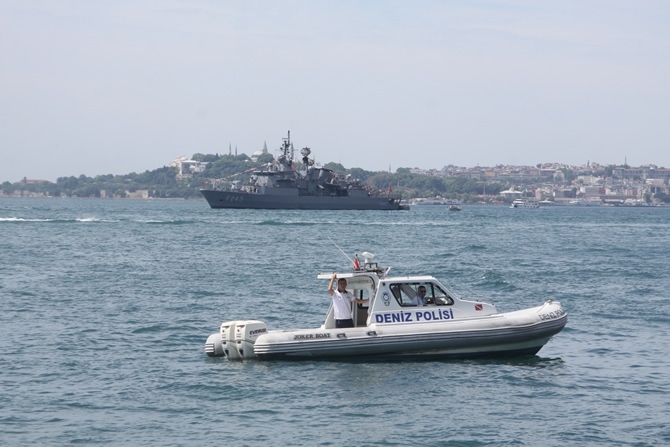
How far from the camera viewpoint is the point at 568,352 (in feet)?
75.9

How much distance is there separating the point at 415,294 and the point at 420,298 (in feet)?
0.47

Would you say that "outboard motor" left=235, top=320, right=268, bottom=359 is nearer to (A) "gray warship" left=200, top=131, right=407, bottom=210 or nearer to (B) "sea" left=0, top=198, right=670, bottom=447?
(B) "sea" left=0, top=198, right=670, bottom=447

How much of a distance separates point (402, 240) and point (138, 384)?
5418 cm

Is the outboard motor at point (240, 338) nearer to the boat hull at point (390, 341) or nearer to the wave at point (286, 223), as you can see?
the boat hull at point (390, 341)

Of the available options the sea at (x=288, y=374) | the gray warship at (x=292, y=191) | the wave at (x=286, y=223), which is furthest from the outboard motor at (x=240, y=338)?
the gray warship at (x=292, y=191)

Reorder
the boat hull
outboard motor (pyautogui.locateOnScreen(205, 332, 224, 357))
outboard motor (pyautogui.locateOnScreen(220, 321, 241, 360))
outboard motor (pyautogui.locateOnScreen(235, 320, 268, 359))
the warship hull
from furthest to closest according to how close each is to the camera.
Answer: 1. the warship hull
2. outboard motor (pyautogui.locateOnScreen(205, 332, 224, 357))
3. outboard motor (pyautogui.locateOnScreen(220, 321, 241, 360))
4. outboard motor (pyautogui.locateOnScreen(235, 320, 268, 359))
5. the boat hull

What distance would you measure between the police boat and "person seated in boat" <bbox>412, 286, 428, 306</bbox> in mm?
32

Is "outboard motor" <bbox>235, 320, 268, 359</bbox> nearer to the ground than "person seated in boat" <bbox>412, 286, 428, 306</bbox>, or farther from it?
nearer to the ground

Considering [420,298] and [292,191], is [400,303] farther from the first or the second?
[292,191]

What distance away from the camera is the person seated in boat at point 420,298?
21625 mm

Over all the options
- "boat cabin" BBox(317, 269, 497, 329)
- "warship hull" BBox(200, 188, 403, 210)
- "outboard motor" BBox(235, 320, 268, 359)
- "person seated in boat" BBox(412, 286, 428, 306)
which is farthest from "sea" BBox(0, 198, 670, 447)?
"warship hull" BBox(200, 188, 403, 210)

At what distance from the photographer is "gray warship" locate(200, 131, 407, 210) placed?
139 m

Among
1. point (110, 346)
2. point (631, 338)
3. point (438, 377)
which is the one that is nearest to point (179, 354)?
point (110, 346)

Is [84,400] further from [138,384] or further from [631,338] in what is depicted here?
[631,338]
